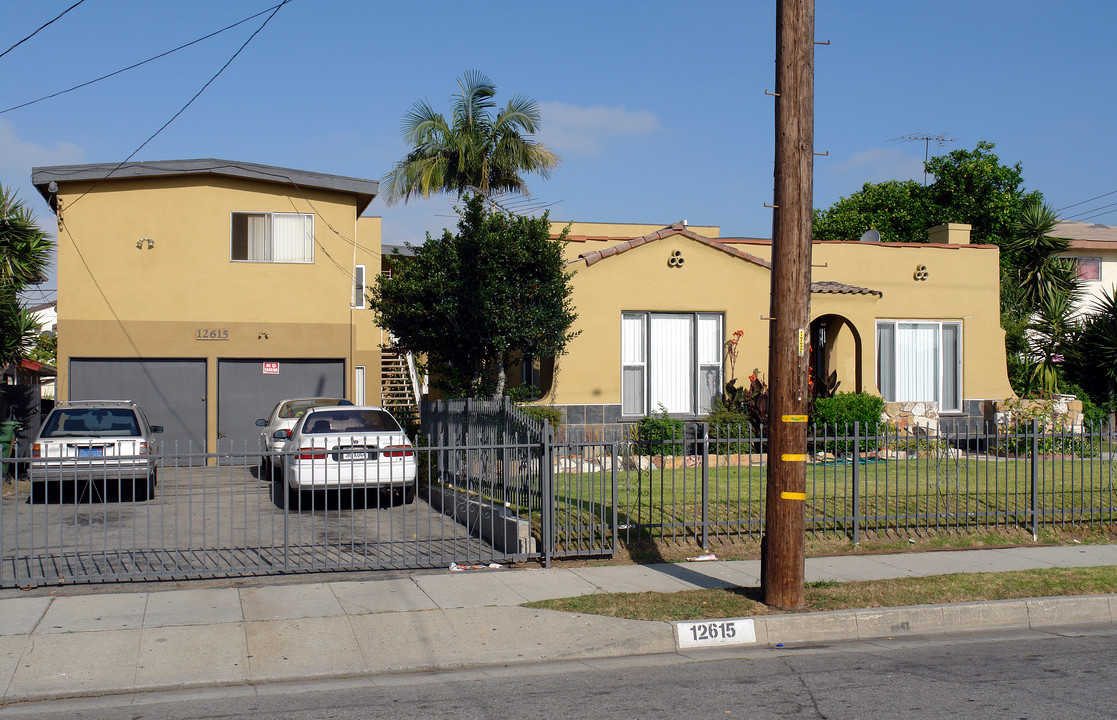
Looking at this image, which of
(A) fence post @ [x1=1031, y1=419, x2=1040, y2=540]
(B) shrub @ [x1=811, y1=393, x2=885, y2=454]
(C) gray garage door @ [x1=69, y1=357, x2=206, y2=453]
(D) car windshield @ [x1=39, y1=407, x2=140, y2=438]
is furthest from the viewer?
(C) gray garage door @ [x1=69, y1=357, x2=206, y2=453]

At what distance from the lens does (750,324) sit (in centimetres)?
1836

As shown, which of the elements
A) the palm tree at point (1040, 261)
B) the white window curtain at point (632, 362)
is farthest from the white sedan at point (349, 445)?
the palm tree at point (1040, 261)

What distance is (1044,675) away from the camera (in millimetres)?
6898

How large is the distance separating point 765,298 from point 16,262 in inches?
561

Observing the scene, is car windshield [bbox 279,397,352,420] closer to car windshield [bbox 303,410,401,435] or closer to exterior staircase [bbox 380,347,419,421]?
car windshield [bbox 303,410,401,435]

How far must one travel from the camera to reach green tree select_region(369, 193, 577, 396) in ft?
52.2

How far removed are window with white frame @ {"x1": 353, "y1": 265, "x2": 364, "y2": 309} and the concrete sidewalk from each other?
14072 mm

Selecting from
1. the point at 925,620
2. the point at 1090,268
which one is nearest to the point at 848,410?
the point at 925,620

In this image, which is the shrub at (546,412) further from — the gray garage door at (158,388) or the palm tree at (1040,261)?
the palm tree at (1040,261)

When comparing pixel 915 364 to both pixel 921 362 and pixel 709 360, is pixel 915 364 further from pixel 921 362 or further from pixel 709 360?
pixel 709 360

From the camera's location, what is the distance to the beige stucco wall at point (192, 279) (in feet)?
69.9

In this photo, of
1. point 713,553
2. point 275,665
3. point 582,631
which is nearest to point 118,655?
point 275,665

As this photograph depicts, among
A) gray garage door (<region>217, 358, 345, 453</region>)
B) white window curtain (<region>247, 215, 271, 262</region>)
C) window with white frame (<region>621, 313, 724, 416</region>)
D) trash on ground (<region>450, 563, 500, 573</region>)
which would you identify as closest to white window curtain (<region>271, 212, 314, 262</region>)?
white window curtain (<region>247, 215, 271, 262</region>)

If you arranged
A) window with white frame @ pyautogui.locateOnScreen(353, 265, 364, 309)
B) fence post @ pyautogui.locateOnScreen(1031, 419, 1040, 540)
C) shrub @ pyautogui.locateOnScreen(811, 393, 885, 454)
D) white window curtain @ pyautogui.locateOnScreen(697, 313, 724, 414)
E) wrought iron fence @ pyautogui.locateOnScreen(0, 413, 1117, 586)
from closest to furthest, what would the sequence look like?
wrought iron fence @ pyautogui.locateOnScreen(0, 413, 1117, 586) < fence post @ pyautogui.locateOnScreen(1031, 419, 1040, 540) < shrub @ pyautogui.locateOnScreen(811, 393, 885, 454) < white window curtain @ pyautogui.locateOnScreen(697, 313, 724, 414) < window with white frame @ pyautogui.locateOnScreen(353, 265, 364, 309)
